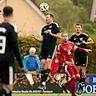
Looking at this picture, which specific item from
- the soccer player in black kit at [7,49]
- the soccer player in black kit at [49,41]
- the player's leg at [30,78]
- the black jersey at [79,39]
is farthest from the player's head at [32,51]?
the soccer player in black kit at [7,49]

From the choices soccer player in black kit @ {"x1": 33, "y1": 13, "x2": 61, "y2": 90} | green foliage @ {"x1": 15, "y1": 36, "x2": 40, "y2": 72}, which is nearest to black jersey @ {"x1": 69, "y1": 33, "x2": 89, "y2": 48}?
soccer player in black kit @ {"x1": 33, "y1": 13, "x2": 61, "y2": 90}

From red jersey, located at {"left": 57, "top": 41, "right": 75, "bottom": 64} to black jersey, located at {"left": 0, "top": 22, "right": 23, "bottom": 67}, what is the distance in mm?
4768

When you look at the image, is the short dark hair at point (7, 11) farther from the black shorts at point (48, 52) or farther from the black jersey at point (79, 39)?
the black jersey at point (79, 39)

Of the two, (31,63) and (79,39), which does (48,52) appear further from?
(31,63)

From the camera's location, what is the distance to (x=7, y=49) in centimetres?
1142

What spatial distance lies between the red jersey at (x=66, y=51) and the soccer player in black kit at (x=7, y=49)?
474cm

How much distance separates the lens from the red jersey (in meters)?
16.0

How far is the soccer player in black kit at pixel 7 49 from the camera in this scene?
37.2 ft

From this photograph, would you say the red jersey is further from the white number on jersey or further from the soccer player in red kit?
the white number on jersey

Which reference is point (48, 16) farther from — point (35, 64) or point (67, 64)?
point (35, 64)

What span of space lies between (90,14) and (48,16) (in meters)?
51.4

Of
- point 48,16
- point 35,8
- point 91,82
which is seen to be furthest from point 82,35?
point 35,8

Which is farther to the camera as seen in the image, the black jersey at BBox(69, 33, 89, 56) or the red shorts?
the black jersey at BBox(69, 33, 89, 56)

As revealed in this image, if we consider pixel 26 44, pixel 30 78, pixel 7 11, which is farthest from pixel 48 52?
pixel 26 44
